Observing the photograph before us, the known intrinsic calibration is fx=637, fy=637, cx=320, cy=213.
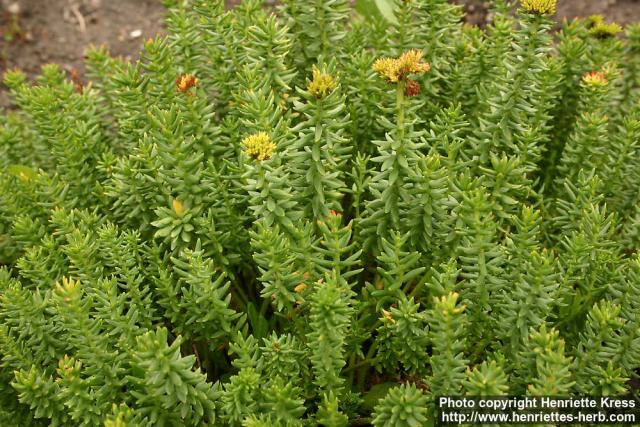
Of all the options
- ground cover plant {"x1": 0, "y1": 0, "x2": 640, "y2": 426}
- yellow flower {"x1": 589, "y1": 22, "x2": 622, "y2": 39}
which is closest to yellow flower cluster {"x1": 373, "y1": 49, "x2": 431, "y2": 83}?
ground cover plant {"x1": 0, "y1": 0, "x2": 640, "y2": 426}

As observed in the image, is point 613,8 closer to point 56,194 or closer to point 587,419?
point 587,419

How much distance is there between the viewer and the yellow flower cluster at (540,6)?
7.46ft

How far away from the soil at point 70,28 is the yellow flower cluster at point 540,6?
2.58 m

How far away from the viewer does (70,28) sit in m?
5.25

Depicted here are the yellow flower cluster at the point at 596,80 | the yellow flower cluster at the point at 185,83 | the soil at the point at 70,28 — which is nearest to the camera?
the yellow flower cluster at the point at 185,83

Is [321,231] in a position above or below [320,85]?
below

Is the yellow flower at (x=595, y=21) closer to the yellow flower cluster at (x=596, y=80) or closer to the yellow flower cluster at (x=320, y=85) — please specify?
the yellow flower cluster at (x=596, y=80)

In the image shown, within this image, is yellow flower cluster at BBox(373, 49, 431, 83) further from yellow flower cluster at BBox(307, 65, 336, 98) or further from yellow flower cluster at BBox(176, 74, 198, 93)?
yellow flower cluster at BBox(176, 74, 198, 93)

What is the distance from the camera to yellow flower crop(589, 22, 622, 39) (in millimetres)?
2920

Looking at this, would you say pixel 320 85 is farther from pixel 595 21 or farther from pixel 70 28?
pixel 70 28

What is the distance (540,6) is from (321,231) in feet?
3.74

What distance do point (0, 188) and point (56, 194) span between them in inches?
9.4

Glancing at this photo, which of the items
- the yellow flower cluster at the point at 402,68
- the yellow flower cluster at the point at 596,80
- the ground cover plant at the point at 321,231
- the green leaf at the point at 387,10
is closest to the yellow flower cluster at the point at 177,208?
the ground cover plant at the point at 321,231

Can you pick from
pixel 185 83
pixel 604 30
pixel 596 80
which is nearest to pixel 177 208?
pixel 185 83
